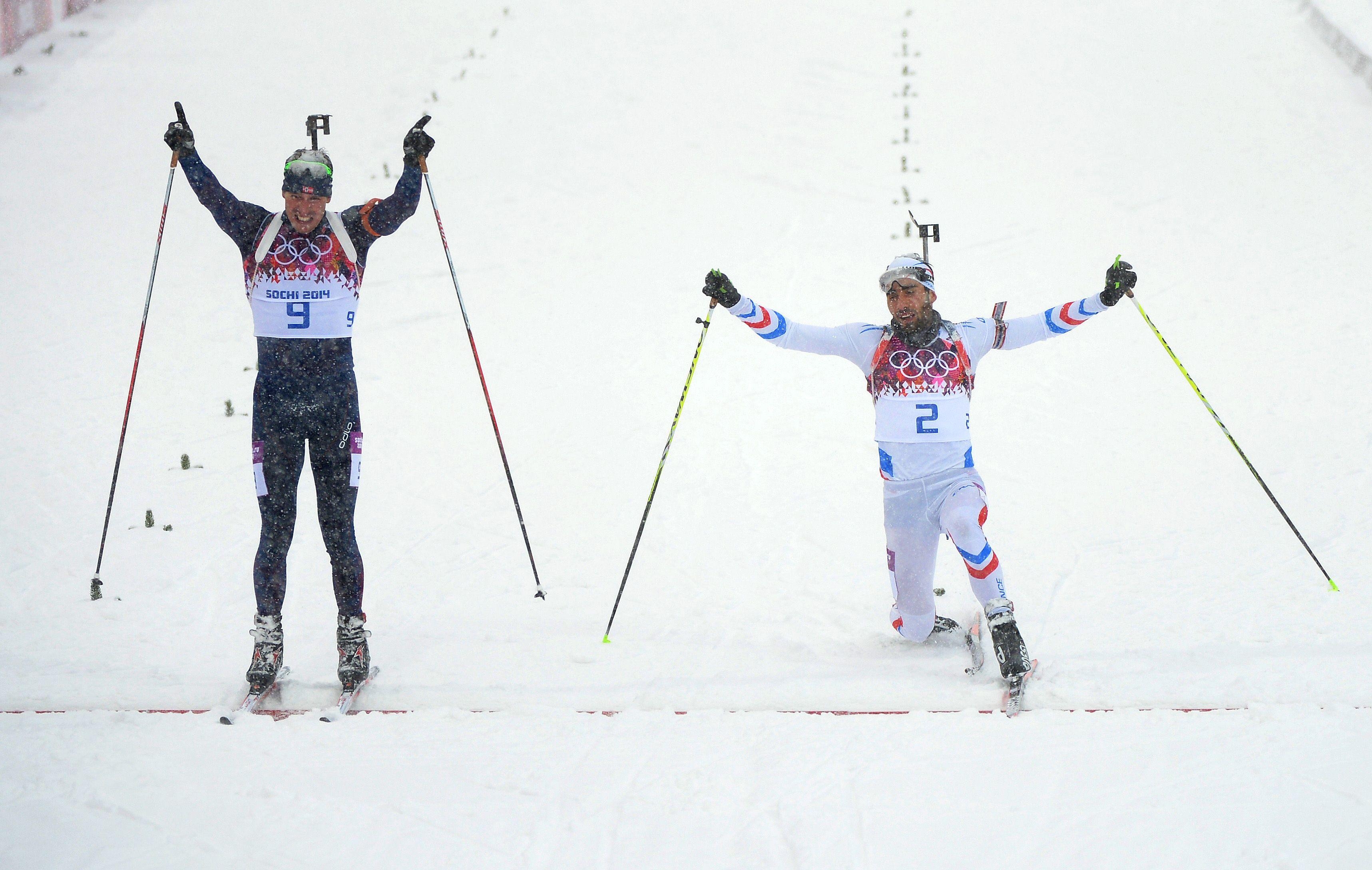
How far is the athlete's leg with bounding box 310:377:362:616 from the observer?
158 inches

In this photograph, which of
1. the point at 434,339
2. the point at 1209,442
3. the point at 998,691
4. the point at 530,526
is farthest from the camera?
the point at 434,339

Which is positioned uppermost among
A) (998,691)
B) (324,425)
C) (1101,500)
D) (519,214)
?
(519,214)

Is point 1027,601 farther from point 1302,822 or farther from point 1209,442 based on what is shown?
point 1209,442

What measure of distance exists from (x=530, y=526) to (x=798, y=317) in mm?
3598

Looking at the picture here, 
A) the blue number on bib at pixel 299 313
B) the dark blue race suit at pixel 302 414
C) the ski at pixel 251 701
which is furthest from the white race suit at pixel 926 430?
the ski at pixel 251 701

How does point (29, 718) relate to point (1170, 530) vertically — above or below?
below

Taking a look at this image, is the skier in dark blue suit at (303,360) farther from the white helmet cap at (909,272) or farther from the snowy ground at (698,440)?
the white helmet cap at (909,272)

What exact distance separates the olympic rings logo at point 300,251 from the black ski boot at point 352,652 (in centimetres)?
136

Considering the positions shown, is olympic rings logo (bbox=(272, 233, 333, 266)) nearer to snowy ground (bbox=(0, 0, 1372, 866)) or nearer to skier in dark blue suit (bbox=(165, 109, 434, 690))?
skier in dark blue suit (bbox=(165, 109, 434, 690))

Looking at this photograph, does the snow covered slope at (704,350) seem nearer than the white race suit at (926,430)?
No

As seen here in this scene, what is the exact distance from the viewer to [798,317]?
880cm

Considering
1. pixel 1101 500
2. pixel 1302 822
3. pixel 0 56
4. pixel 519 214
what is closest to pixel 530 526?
pixel 1101 500

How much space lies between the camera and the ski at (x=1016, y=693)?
3.79 m

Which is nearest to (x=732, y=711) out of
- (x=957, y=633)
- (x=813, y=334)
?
(x=957, y=633)
